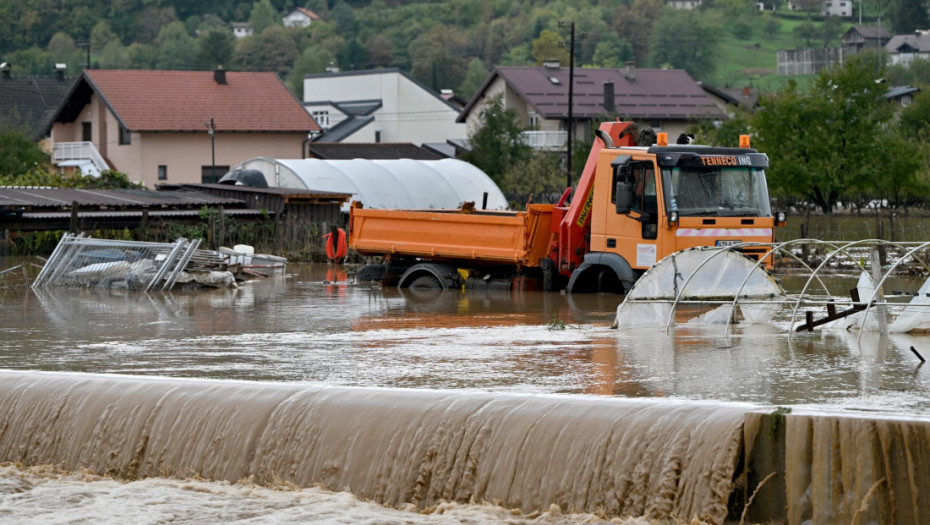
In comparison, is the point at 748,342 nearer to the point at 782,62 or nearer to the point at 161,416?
the point at 161,416

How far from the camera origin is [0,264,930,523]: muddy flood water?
10.5m

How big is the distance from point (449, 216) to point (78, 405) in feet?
40.4

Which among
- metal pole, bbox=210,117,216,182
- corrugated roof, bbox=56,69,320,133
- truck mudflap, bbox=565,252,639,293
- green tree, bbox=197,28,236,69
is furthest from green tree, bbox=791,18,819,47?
truck mudflap, bbox=565,252,639,293

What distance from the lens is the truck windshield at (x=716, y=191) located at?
21.5 m

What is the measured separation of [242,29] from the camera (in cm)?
17550

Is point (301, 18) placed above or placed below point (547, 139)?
above

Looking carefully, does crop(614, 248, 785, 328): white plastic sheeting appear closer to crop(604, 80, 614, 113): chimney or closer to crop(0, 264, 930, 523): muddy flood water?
crop(0, 264, 930, 523): muddy flood water

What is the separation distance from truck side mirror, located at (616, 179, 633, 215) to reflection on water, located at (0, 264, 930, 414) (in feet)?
5.05

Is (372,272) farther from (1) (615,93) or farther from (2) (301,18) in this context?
(2) (301,18)

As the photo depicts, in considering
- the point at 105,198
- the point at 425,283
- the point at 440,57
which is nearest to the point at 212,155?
the point at 105,198

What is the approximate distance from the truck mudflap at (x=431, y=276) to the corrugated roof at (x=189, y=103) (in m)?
34.8

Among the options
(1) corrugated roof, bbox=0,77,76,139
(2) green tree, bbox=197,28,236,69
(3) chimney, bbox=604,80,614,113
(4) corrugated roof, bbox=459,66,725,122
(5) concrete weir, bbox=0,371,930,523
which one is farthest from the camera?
(2) green tree, bbox=197,28,236,69

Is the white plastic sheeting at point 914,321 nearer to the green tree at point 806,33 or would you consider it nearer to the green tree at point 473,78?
the green tree at point 473,78

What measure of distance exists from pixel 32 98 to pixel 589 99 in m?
31.1
